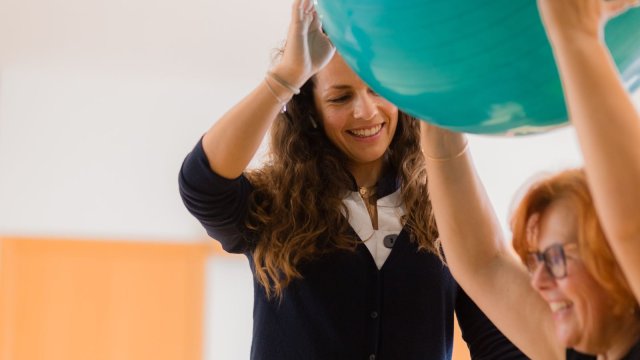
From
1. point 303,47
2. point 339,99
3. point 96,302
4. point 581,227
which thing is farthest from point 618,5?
point 96,302

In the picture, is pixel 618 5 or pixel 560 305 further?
pixel 560 305

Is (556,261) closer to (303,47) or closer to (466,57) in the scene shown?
(466,57)

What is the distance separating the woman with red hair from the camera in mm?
672

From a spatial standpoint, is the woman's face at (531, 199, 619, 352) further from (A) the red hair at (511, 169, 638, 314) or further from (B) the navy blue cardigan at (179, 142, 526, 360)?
(B) the navy blue cardigan at (179, 142, 526, 360)

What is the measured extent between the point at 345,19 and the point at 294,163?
661mm

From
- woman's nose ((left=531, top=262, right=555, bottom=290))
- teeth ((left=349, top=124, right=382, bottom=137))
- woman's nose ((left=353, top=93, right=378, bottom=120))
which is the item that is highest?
woman's nose ((left=353, top=93, right=378, bottom=120))

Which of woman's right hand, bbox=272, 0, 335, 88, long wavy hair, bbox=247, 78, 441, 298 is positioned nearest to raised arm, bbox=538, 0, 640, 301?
woman's right hand, bbox=272, 0, 335, 88

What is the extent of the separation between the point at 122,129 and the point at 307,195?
261cm

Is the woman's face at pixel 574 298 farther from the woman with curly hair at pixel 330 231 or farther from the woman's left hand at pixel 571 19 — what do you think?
Result: the woman with curly hair at pixel 330 231

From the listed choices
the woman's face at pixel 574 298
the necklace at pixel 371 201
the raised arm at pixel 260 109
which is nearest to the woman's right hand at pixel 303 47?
the raised arm at pixel 260 109

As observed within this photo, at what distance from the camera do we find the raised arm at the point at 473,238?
1.04 meters

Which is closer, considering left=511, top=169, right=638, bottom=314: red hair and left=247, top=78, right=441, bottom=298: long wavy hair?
left=511, top=169, right=638, bottom=314: red hair

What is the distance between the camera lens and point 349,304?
133 cm

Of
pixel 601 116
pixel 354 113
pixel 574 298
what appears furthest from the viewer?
pixel 354 113
